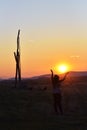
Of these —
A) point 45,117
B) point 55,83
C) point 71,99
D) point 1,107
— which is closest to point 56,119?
point 45,117

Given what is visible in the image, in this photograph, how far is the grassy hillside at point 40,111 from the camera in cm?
1871

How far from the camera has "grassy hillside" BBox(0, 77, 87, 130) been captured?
1871 centimetres

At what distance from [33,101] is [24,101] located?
55cm

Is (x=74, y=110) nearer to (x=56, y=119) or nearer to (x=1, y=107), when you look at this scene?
(x=1, y=107)

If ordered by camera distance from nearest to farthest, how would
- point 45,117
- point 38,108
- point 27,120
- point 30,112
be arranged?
point 27,120
point 45,117
point 30,112
point 38,108

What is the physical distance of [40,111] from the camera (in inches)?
987

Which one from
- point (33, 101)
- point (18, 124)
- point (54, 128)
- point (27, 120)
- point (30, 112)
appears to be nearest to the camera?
point (54, 128)

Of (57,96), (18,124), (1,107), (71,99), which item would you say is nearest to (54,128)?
(18,124)

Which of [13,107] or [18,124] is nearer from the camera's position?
[18,124]

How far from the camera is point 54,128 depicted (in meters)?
17.8

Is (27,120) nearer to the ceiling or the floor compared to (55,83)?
nearer to the floor

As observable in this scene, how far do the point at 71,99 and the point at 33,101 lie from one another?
269 cm

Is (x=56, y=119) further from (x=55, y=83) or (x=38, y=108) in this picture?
(x=38, y=108)

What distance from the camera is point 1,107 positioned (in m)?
24.3
